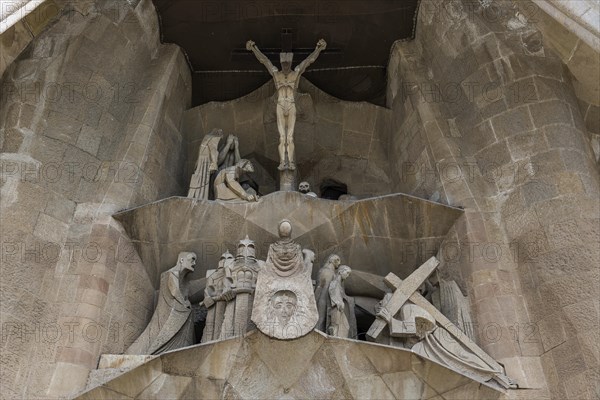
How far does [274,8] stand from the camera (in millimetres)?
11594

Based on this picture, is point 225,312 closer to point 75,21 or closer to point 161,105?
point 161,105

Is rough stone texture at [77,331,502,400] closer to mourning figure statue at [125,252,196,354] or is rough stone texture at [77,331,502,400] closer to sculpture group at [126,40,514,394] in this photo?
sculpture group at [126,40,514,394]

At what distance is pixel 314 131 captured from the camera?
38.1ft

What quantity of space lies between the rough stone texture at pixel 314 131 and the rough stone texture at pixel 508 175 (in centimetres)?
35

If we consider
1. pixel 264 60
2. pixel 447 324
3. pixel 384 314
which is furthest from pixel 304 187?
pixel 447 324

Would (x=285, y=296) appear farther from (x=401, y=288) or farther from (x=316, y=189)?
(x=316, y=189)

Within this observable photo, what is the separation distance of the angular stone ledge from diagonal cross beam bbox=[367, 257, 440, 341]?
1.33ft

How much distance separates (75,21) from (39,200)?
2.61m

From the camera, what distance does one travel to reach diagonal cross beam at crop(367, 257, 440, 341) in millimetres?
8633

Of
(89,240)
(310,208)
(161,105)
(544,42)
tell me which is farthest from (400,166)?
(89,240)

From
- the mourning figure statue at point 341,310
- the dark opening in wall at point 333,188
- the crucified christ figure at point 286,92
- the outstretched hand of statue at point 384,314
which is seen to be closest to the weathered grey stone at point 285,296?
the mourning figure statue at point 341,310

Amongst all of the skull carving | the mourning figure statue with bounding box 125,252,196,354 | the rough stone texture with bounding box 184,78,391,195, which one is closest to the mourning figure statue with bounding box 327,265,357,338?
the skull carving

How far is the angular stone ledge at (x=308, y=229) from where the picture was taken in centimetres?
974

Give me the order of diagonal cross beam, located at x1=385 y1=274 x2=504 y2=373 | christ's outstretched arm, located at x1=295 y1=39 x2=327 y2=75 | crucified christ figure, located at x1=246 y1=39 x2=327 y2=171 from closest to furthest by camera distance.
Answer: diagonal cross beam, located at x1=385 y1=274 x2=504 y2=373 < crucified christ figure, located at x1=246 y1=39 x2=327 y2=171 < christ's outstretched arm, located at x1=295 y1=39 x2=327 y2=75
